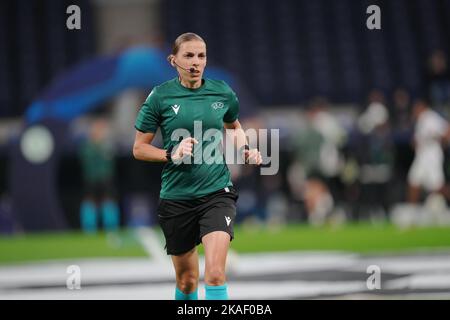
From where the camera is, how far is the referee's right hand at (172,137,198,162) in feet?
19.6

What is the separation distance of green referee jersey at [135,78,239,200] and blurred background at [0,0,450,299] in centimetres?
247

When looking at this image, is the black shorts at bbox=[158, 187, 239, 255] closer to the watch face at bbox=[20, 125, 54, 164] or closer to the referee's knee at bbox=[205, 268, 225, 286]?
the referee's knee at bbox=[205, 268, 225, 286]

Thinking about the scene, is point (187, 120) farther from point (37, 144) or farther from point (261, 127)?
point (37, 144)

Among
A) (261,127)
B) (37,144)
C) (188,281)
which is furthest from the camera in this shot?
(37,144)

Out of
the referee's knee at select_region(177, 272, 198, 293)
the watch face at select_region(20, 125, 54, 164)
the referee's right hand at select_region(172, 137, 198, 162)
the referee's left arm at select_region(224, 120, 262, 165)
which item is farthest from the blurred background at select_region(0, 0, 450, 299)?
the referee's right hand at select_region(172, 137, 198, 162)

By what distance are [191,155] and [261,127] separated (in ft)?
38.9

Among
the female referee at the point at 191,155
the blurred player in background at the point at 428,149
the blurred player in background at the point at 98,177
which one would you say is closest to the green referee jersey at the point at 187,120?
the female referee at the point at 191,155

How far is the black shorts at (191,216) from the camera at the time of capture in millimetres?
6457

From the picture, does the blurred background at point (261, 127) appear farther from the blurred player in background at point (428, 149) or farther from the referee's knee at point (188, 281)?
the referee's knee at point (188, 281)

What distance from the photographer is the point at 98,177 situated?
734 inches

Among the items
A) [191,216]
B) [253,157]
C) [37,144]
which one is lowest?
[191,216]

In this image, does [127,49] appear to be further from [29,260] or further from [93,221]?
[29,260]

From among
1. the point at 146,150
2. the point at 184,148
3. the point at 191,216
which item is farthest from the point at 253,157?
the point at 146,150

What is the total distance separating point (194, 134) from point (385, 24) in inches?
828
